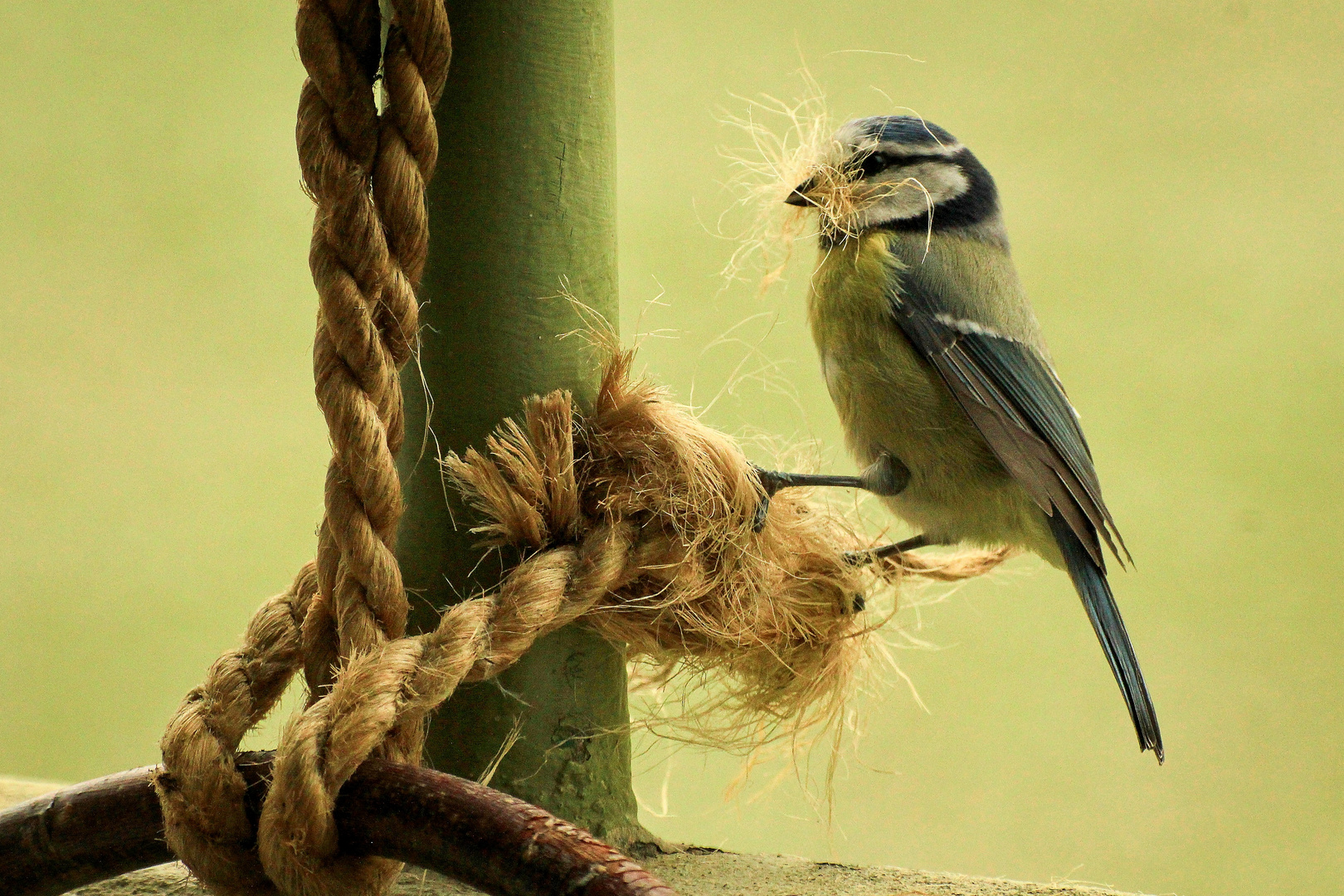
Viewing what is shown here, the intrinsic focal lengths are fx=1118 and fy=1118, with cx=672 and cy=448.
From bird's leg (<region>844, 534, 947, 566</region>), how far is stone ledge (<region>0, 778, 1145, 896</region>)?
17 cm

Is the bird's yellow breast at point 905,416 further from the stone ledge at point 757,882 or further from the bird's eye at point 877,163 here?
the stone ledge at point 757,882

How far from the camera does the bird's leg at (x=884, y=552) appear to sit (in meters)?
0.65

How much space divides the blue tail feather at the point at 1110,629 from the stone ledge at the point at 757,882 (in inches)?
3.9

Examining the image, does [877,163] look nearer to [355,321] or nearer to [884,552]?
→ [884,552]

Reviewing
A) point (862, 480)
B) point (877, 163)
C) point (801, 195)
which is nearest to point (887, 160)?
point (877, 163)

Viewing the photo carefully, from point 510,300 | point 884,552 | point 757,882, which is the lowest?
point 757,882

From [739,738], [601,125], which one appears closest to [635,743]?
[739,738]

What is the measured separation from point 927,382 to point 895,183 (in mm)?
135

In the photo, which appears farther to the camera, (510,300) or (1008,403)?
(1008,403)

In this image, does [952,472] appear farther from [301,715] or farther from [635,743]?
[301,715]

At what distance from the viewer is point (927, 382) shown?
74cm

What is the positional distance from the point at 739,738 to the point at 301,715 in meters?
0.31

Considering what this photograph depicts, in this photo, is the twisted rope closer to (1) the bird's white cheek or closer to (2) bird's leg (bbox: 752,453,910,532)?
(2) bird's leg (bbox: 752,453,910,532)

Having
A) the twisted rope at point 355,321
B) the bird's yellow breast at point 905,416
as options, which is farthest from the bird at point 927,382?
the twisted rope at point 355,321
